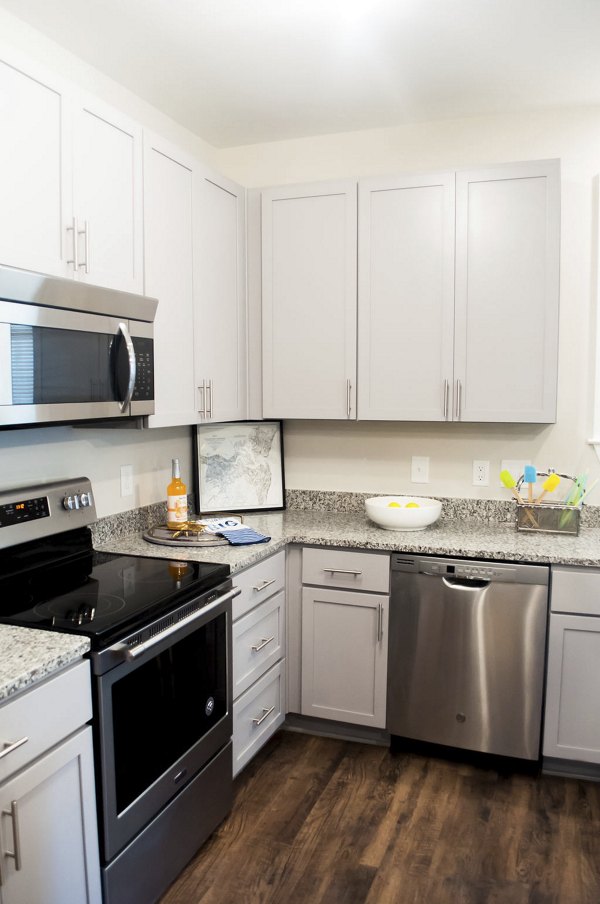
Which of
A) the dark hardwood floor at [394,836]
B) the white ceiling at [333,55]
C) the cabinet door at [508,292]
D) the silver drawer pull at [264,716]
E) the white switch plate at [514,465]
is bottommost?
the dark hardwood floor at [394,836]

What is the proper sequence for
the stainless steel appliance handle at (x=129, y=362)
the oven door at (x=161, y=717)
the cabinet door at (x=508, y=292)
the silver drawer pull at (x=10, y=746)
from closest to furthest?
1. the silver drawer pull at (x=10, y=746)
2. the oven door at (x=161, y=717)
3. the stainless steel appliance handle at (x=129, y=362)
4. the cabinet door at (x=508, y=292)

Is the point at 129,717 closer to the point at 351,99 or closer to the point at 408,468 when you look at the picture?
the point at 408,468

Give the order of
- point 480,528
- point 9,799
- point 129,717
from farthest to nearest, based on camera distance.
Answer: point 480,528
point 129,717
point 9,799

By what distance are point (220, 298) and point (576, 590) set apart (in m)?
1.74

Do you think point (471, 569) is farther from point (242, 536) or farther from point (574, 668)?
point (242, 536)

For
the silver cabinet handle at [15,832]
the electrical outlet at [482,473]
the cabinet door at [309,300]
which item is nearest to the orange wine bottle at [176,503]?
the cabinet door at [309,300]

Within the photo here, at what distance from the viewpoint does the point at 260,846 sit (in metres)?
2.14

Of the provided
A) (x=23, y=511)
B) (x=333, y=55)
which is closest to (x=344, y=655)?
(x=23, y=511)

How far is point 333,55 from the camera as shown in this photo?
7.83 feet

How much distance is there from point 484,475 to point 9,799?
226cm

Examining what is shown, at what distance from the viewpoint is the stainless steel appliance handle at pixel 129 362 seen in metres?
2.06

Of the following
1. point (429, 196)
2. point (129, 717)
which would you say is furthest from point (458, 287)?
point (129, 717)

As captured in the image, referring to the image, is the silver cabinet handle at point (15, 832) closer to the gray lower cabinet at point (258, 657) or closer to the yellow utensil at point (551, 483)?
the gray lower cabinet at point (258, 657)

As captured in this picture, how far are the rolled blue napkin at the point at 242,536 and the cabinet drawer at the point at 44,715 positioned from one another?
1001mm
